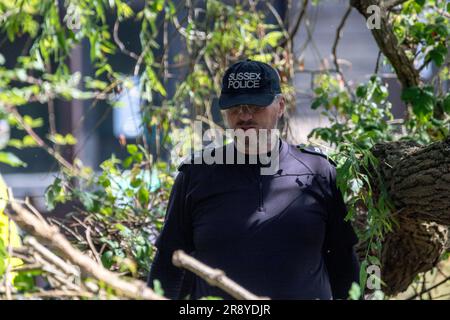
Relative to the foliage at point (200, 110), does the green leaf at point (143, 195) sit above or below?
below

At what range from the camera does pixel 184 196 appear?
10.9 feet

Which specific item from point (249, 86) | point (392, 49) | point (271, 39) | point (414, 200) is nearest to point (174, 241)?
point (249, 86)

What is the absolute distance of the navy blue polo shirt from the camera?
3.05 metres

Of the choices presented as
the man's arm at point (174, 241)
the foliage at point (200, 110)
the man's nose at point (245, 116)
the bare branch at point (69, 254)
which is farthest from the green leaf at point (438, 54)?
the bare branch at point (69, 254)

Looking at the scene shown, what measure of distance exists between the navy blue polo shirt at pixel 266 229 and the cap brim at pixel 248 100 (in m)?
0.18

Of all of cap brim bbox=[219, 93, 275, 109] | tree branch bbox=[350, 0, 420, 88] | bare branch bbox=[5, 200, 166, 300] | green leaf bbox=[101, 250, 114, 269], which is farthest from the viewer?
tree branch bbox=[350, 0, 420, 88]

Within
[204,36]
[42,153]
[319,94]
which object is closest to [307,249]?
[319,94]

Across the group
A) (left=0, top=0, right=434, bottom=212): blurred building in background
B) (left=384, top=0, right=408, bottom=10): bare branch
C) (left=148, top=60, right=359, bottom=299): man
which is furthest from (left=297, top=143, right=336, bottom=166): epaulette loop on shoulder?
(left=0, top=0, right=434, bottom=212): blurred building in background

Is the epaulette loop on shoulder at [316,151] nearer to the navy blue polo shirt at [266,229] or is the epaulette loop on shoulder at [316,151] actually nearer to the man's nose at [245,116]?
the navy blue polo shirt at [266,229]

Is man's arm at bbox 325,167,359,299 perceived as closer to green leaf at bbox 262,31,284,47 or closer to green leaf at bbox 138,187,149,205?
green leaf at bbox 138,187,149,205

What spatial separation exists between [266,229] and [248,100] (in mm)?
490

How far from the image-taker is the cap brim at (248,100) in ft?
10.6

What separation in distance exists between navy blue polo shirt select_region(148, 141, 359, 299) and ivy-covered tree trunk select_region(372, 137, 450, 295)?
0.39m
